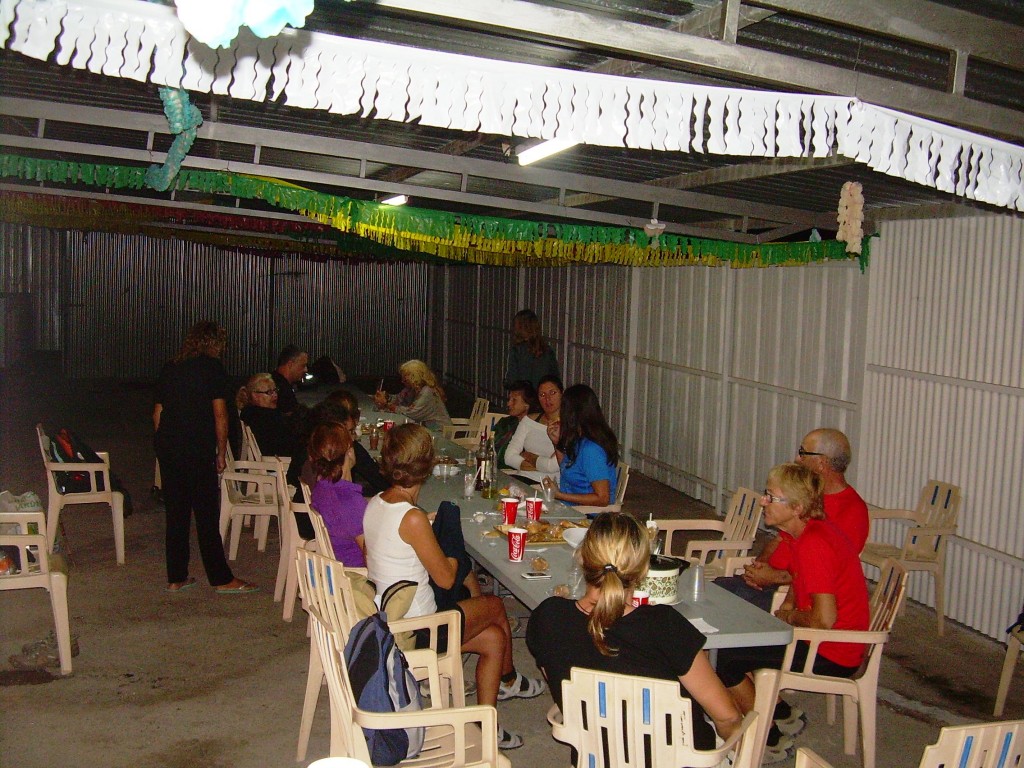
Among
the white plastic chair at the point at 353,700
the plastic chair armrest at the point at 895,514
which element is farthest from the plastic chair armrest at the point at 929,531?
the white plastic chair at the point at 353,700

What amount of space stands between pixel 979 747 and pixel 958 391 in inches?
172

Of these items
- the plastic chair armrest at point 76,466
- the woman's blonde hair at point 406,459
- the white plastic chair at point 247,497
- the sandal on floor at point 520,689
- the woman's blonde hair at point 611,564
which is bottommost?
the sandal on floor at point 520,689

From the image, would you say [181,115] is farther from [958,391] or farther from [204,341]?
[958,391]

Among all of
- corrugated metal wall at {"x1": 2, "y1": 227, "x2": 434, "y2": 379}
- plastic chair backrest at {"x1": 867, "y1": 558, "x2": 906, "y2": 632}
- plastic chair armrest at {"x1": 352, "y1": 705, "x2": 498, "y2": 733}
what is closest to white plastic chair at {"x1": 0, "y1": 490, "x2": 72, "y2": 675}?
plastic chair armrest at {"x1": 352, "y1": 705, "x2": 498, "y2": 733}

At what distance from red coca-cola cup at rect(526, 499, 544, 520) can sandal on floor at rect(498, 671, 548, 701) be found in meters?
0.80

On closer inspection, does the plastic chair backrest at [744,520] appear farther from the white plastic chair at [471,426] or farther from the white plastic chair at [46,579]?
the white plastic chair at [46,579]

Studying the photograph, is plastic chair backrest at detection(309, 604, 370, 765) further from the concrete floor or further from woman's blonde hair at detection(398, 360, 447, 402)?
woman's blonde hair at detection(398, 360, 447, 402)

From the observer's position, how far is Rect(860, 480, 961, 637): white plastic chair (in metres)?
5.95

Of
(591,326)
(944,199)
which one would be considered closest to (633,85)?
(944,199)

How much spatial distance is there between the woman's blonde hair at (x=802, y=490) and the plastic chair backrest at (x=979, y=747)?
170 centimetres

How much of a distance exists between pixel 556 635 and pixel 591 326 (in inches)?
358

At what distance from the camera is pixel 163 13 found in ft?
7.06

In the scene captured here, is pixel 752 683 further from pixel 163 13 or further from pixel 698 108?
pixel 163 13

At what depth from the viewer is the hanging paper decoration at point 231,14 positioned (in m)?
1.45
